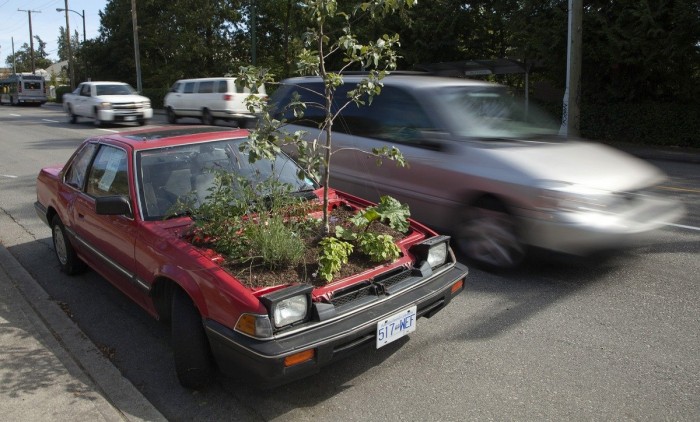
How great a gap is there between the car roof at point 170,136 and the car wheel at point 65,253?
1.01 m

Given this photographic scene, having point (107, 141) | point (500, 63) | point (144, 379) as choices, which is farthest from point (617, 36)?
point (144, 379)

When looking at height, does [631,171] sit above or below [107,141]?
below

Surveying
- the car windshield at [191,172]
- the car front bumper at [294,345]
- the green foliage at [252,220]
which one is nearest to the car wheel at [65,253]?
the car windshield at [191,172]

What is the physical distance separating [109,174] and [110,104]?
19.1 m

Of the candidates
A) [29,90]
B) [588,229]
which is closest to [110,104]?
[588,229]

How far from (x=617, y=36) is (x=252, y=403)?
587 inches

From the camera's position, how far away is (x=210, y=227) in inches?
145

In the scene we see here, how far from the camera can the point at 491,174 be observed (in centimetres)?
525

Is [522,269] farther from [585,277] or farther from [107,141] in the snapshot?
[107,141]

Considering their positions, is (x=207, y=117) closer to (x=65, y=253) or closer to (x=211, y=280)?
(x=65, y=253)

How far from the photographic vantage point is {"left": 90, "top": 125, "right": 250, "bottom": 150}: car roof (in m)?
4.53

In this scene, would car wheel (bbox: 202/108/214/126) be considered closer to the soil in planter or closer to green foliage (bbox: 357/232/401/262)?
the soil in planter

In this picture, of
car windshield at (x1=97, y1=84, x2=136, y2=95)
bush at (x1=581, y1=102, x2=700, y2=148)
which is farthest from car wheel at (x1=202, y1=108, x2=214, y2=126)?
bush at (x1=581, y1=102, x2=700, y2=148)

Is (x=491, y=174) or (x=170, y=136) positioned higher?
(x=170, y=136)
